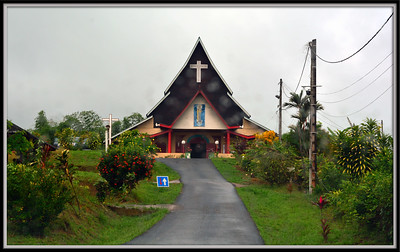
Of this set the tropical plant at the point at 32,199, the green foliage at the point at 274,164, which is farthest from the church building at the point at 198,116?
the tropical plant at the point at 32,199

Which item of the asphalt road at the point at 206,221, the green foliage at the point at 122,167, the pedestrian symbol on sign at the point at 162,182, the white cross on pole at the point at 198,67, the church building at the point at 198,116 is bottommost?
the asphalt road at the point at 206,221

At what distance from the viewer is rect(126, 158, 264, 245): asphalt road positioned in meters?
12.8

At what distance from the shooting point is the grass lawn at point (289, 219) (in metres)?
13.0

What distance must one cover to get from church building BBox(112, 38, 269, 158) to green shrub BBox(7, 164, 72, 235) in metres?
29.9

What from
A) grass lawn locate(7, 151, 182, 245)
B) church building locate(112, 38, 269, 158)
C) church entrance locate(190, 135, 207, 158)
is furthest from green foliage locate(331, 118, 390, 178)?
church entrance locate(190, 135, 207, 158)

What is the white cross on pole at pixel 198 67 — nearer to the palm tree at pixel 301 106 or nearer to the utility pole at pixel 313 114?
the palm tree at pixel 301 106

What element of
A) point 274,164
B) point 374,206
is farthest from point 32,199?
point 274,164

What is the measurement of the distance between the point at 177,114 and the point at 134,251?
34.1 m

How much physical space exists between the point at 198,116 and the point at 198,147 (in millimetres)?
4303

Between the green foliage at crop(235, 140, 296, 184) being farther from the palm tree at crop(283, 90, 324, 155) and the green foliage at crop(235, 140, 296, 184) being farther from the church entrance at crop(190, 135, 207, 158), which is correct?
the church entrance at crop(190, 135, 207, 158)

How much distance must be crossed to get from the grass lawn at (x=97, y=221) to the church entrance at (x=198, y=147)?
75.3 feet

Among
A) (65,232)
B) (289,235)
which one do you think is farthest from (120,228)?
(289,235)

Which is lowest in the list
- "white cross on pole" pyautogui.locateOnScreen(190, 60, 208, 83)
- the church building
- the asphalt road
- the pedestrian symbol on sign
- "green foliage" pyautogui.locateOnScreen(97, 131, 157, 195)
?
the asphalt road

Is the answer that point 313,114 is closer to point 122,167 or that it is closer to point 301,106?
point 122,167
